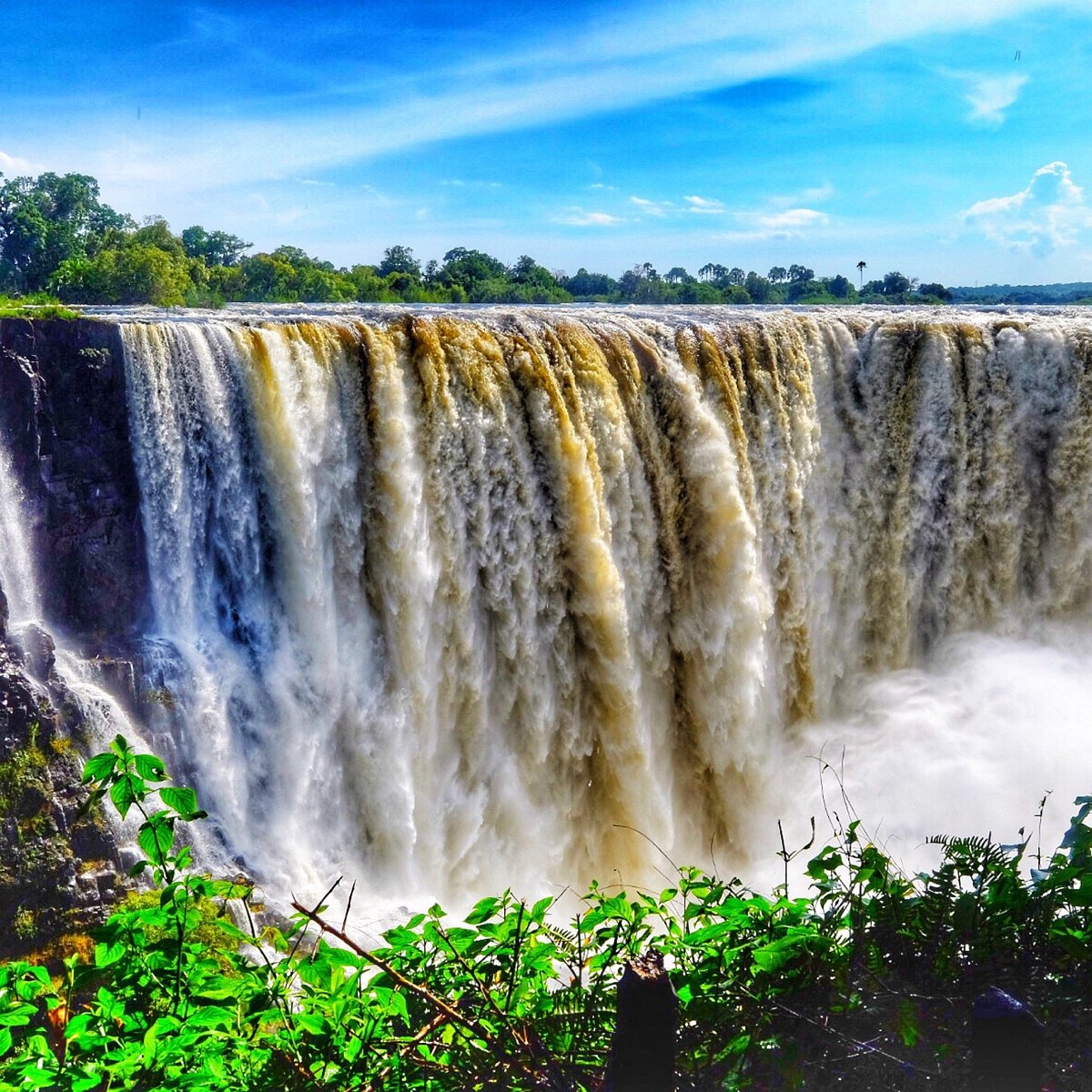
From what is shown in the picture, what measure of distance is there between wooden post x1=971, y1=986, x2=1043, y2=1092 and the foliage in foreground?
1.75 feet

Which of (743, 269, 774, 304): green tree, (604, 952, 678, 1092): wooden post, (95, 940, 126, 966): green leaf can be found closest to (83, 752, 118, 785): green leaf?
(95, 940, 126, 966): green leaf

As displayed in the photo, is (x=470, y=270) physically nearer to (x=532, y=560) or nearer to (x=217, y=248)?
(x=217, y=248)

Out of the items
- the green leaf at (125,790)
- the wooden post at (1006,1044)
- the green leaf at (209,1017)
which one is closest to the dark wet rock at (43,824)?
the green leaf at (209,1017)

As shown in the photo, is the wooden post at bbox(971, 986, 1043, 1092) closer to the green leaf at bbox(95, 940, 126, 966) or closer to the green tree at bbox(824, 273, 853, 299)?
the green leaf at bbox(95, 940, 126, 966)

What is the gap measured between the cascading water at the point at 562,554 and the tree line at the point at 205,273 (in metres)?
18.1

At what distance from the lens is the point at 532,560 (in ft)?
35.1

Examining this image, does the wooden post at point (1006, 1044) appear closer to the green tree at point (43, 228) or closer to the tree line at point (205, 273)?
the tree line at point (205, 273)

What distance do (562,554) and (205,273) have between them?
2933 cm

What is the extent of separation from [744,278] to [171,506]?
214 feet

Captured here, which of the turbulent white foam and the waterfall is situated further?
the turbulent white foam

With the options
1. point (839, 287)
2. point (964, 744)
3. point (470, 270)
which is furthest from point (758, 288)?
point (964, 744)

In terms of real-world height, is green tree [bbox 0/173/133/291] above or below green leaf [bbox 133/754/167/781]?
above

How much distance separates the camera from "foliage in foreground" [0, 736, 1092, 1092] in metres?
2.33

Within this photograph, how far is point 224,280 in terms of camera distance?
3772 centimetres
